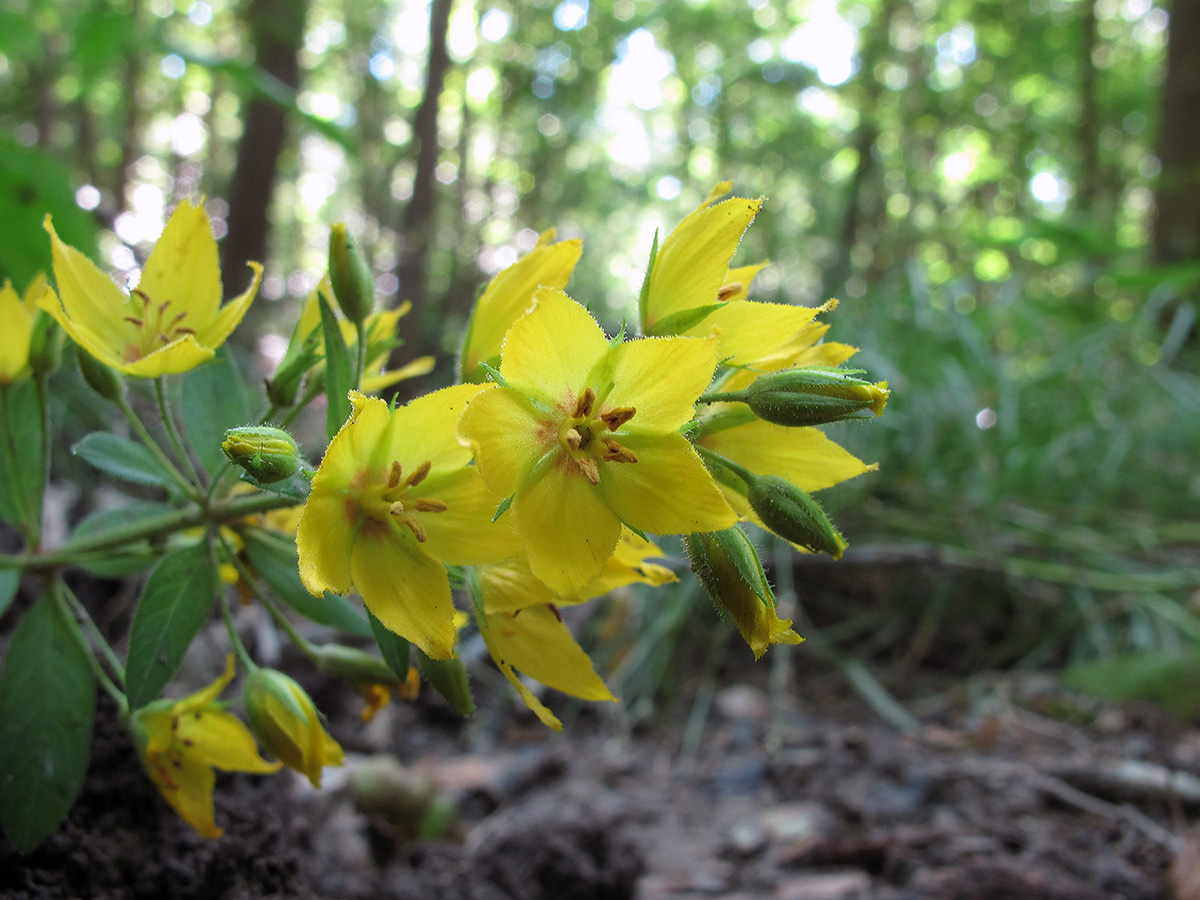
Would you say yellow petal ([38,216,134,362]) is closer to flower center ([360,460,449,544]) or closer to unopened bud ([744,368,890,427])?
flower center ([360,460,449,544])

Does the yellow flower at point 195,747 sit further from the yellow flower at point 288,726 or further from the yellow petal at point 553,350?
the yellow petal at point 553,350

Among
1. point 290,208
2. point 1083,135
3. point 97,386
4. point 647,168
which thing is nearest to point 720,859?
point 97,386

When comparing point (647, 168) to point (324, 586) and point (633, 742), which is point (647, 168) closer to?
point (633, 742)

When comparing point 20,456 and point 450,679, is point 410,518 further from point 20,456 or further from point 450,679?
point 20,456

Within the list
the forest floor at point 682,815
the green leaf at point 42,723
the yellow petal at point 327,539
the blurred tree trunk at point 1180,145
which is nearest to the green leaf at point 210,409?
the green leaf at point 42,723

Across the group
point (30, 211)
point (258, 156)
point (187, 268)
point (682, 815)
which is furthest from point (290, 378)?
point (258, 156)
